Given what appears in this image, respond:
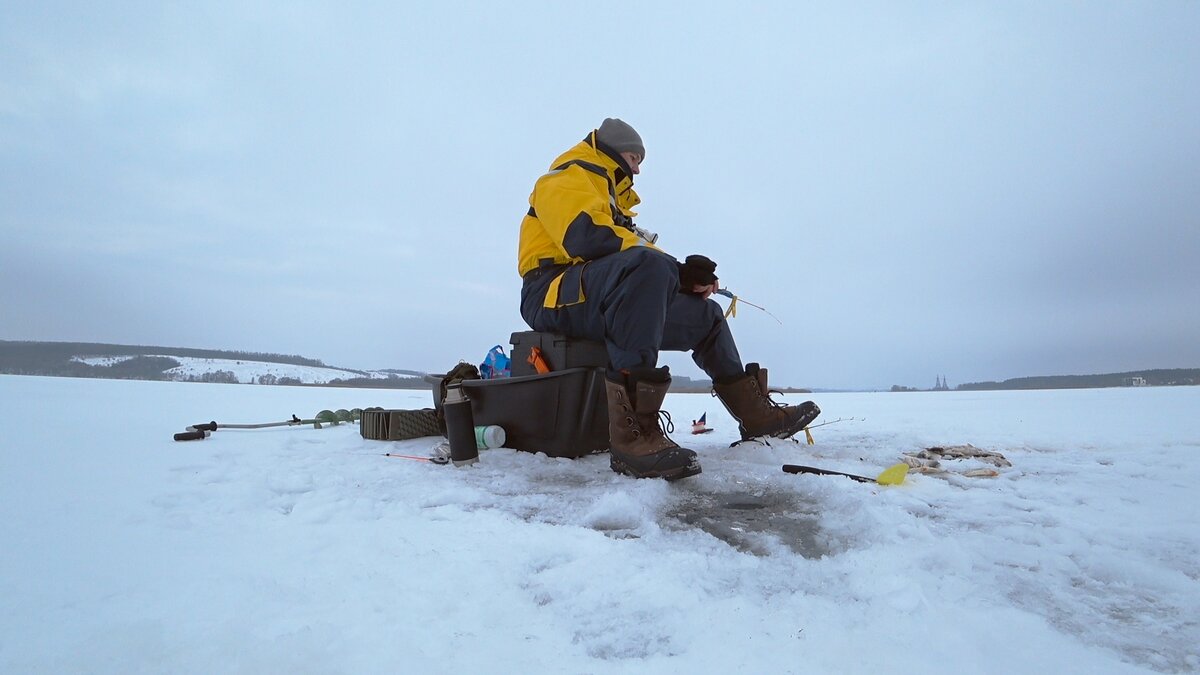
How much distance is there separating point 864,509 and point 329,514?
5.03ft

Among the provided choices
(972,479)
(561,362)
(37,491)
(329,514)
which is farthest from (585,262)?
(37,491)

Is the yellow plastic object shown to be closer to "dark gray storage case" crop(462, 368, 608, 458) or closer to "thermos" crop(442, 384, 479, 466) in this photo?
"dark gray storage case" crop(462, 368, 608, 458)

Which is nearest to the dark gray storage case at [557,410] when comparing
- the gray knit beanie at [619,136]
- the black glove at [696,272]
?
the black glove at [696,272]

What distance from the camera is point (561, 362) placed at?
2.62 meters

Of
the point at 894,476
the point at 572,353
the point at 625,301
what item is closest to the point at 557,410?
the point at 572,353

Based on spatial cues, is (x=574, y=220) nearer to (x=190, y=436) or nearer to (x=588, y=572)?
(x=588, y=572)

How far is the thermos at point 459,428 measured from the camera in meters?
2.27

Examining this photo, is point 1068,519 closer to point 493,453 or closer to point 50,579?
point 493,453

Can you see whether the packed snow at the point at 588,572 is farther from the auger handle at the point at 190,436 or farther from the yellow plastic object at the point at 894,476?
the auger handle at the point at 190,436

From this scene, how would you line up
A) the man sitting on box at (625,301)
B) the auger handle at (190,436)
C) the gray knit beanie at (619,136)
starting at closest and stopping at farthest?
the man sitting on box at (625,301) → the gray knit beanie at (619,136) → the auger handle at (190,436)

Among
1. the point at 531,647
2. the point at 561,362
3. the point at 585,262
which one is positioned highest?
the point at 585,262

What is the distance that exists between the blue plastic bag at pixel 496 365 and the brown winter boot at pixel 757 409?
128cm

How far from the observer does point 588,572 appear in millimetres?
1082

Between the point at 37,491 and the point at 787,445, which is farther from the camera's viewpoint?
the point at 787,445
